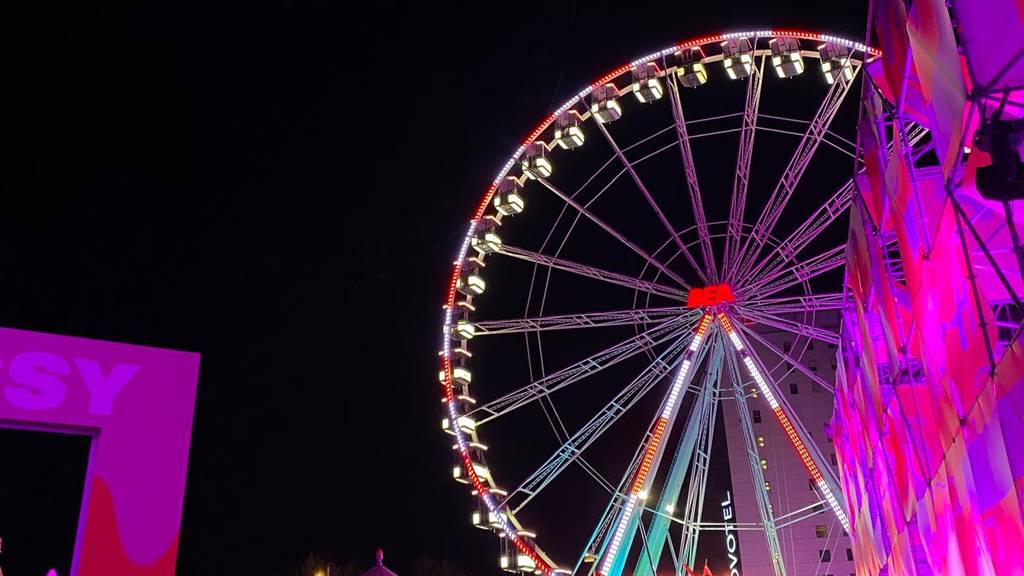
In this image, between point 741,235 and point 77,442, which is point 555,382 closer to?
point 741,235

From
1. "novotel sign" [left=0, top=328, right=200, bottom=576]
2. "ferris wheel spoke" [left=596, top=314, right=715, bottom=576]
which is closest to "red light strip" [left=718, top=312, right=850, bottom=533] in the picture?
"ferris wheel spoke" [left=596, top=314, right=715, bottom=576]

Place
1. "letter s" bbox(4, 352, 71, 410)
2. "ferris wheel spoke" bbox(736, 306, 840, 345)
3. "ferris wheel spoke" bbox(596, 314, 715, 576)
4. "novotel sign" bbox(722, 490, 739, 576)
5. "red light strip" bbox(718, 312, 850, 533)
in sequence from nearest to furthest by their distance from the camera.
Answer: "letter s" bbox(4, 352, 71, 410), "red light strip" bbox(718, 312, 850, 533), "ferris wheel spoke" bbox(596, 314, 715, 576), "ferris wheel spoke" bbox(736, 306, 840, 345), "novotel sign" bbox(722, 490, 739, 576)

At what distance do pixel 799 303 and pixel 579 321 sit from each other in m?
4.67

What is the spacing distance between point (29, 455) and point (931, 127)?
41.5 m

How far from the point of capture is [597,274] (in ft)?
66.8

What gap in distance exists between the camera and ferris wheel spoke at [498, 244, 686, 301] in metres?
19.7

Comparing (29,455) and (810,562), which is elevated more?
(29,455)

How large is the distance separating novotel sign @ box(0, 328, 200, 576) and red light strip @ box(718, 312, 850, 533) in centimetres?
1193

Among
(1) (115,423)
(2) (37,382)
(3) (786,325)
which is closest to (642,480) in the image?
(3) (786,325)

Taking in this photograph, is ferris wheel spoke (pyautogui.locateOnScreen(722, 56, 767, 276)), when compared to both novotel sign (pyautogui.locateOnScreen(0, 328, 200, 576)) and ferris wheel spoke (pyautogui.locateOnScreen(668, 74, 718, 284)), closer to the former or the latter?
ferris wheel spoke (pyautogui.locateOnScreen(668, 74, 718, 284))

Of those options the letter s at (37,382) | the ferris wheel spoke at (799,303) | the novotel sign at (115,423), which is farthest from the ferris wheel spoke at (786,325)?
the letter s at (37,382)

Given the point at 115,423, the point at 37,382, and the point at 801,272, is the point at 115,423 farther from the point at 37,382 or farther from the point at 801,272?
the point at 801,272

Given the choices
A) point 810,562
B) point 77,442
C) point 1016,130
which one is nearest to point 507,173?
point 1016,130

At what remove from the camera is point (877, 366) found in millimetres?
11680
